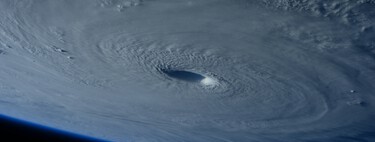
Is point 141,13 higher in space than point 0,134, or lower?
higher

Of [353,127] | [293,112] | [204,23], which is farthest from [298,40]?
[353,127]

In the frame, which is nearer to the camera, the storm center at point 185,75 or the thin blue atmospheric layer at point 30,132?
the storm center at point 185,75

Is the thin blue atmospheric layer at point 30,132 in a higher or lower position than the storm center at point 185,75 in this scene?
lower

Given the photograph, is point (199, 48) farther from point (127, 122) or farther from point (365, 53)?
point (127, 122)

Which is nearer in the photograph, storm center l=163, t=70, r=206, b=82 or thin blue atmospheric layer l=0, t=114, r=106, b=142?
storm center l=163, t=70, r=206, b=82

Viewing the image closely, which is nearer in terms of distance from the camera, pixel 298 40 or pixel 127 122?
pixel 298 40

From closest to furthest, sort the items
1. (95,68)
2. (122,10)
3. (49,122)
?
(122,10) → (95,68) → (49,122)

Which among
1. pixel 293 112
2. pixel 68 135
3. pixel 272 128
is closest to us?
pixel 293 112

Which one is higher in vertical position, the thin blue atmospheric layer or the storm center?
the storm center
